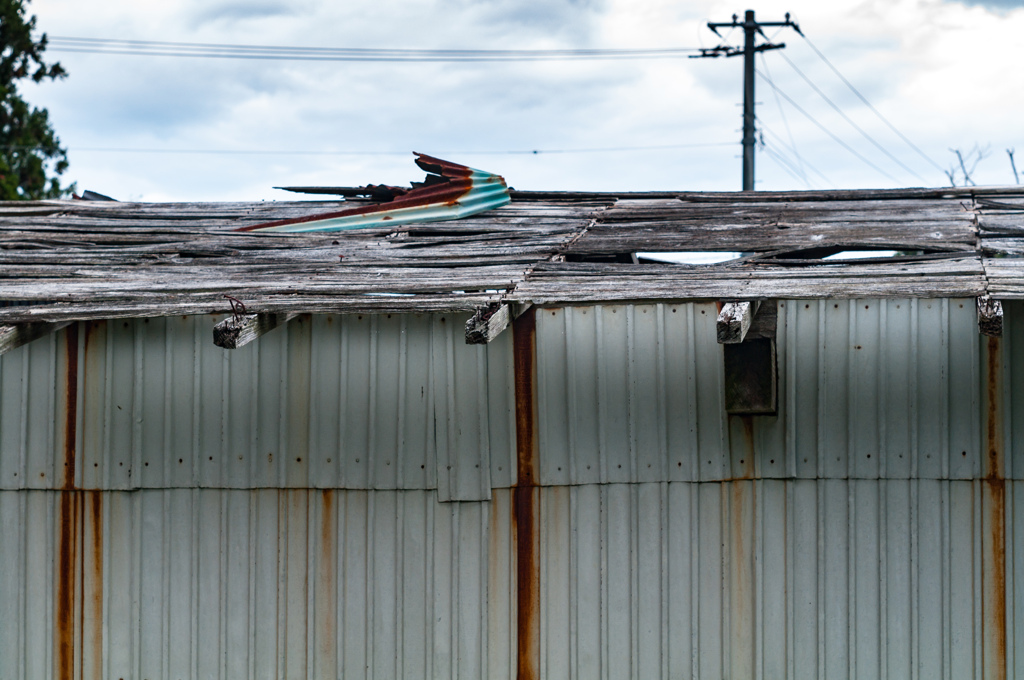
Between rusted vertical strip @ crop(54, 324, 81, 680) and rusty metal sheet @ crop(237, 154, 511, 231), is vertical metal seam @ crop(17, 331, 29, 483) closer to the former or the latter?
rusted vertical strip @ crop(54, 324, 81, 680)

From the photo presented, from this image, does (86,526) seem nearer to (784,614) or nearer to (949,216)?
(784,614)

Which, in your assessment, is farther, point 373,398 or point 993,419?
point 373,398

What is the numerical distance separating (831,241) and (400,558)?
3.92 metres

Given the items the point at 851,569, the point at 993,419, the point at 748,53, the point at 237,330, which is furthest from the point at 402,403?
the point at 748,53

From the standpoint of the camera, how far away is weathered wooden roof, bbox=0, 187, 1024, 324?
18.9 ft

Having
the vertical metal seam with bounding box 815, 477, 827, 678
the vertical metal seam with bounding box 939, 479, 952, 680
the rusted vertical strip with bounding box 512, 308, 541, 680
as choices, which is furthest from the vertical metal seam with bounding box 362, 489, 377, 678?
the vertical metal seam with bounding box 939, 479, 952, 680

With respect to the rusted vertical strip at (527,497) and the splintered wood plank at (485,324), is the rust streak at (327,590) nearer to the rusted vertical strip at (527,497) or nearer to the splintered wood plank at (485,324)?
the rusted vertical strip at (527,497)

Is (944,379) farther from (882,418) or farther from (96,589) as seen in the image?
→ (96,589)

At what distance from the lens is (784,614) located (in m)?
6.55

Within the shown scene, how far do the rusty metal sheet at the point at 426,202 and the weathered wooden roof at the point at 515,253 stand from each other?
28 centimetres

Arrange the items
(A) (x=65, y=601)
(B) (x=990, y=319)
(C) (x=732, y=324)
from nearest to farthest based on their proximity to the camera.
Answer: (B) (x=990, y=319) → (C) (x=732, y=324) → (A) (x=65, y=601)

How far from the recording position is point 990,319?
16.1 feet

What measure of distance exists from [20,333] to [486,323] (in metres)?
2.85

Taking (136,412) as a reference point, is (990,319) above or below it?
above
